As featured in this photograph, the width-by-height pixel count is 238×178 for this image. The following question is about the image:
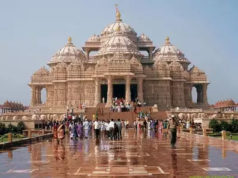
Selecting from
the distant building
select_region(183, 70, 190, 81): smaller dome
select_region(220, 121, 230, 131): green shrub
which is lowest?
select_region(220, 121, 230, 131): green shrub

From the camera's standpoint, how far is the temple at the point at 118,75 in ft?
236

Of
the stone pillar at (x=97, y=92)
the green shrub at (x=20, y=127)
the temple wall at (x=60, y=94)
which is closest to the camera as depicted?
the green shrub at (x=20, y=127)

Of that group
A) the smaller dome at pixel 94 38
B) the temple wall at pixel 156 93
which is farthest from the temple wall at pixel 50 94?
the temple wall at pixel 156 93

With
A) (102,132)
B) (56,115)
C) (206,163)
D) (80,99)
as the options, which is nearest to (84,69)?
(80,99)

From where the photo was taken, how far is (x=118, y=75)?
69.9 m

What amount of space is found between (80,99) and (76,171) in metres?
64.0

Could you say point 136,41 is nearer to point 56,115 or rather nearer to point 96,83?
point 96,83

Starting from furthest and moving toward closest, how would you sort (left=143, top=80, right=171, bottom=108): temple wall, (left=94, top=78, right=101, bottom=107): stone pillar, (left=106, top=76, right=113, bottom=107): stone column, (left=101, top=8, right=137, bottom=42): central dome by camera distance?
(left=101, top=8, right=137, bottom=42): central dome
(left=143, top=80, right=171, bottom=108): temple wall
(left=94, top=78, right=101, bottom=107): stone pillar
(left=106, top=76, right=113, bottom=107): stone column

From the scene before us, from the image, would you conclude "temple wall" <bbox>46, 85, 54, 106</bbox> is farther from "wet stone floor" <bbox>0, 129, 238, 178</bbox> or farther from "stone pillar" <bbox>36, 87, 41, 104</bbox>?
"wet stone floor" <bbox>0, 129, 238, 178</bbox>

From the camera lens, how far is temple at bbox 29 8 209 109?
7206 cm

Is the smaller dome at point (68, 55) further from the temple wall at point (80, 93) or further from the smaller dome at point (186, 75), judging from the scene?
the smaller dome at point (186, 75)

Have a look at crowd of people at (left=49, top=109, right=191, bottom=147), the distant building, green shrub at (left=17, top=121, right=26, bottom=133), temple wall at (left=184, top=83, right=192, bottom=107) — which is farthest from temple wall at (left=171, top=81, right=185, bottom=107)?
green shrub at (left=17, top=121, right=26, bottom=133)

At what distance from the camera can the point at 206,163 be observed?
1469 centimetres

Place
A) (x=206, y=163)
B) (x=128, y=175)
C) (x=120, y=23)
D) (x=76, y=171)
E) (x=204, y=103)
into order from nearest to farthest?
(x=128, y=175)
(x=76, y=171)
(x=206, y=163)
(x=204, y=103)
(x=120, y=23)
